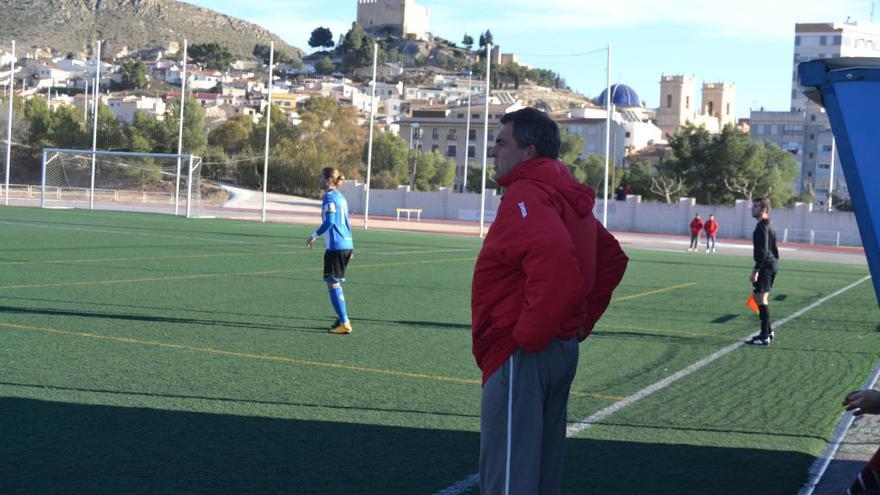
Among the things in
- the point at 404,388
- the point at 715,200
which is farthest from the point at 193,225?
the point at 715,200

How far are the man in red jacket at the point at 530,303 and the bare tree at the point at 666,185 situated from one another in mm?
71140

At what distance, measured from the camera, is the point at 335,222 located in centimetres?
1151

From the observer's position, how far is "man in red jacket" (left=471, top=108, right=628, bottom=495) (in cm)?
380

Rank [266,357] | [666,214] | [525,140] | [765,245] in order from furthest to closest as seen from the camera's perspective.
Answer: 1. [666,214]
2. [765,245]
3. [266,357]
4. [525,140]

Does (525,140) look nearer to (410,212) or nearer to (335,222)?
(335,222)

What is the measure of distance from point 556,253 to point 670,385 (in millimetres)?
6135

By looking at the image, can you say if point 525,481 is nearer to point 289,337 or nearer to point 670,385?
point 670,385

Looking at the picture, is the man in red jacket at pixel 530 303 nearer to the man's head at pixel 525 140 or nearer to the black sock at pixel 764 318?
the man's head at pixel 525 140

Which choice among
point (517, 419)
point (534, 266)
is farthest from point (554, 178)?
point (517, 419)

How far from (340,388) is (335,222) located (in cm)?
333

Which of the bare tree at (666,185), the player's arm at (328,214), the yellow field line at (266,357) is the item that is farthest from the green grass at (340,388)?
the bare tree at (666,185)

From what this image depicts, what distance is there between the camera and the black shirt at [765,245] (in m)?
12.3

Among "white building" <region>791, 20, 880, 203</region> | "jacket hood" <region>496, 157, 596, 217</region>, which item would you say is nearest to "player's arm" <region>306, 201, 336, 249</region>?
"jacket hood" <region>496, 157, 596, 217</region>

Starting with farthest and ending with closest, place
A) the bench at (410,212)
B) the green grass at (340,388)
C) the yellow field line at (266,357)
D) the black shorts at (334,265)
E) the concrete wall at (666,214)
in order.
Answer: the bench at (410,212)
the concrete wall at (666,214)
the black shorts at (334,265)
the yellow field line at (266,357)
the green grass at (340,388)
